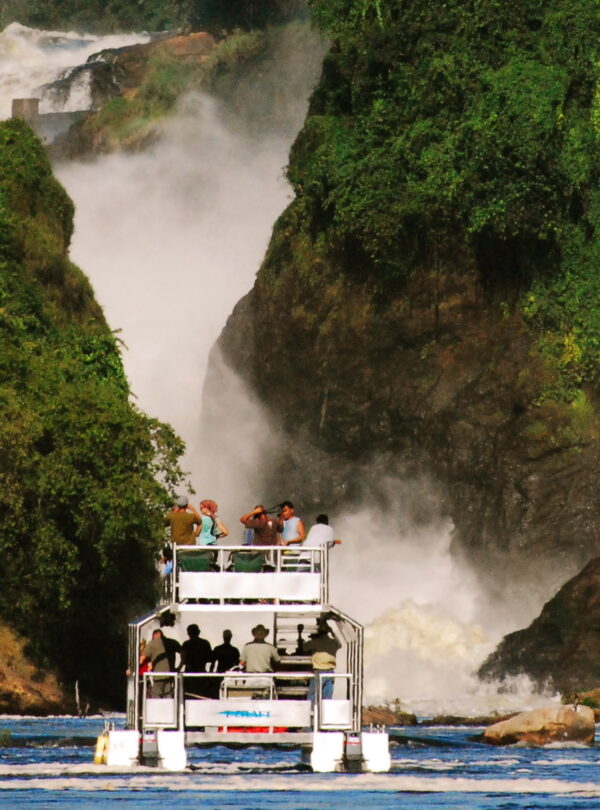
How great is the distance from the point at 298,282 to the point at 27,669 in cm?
2437

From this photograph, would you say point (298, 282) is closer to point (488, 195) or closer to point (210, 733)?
point (488, 195)

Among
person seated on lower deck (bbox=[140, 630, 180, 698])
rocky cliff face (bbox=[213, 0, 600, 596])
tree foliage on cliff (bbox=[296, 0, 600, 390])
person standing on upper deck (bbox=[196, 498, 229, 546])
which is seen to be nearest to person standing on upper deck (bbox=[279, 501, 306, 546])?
person standing on upper deck (bbox=[196, 498, 229, 546])

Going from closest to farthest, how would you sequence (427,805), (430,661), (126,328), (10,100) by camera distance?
1. (427,805)
2. (430,661)
3. (126,328)
4. (10,100)

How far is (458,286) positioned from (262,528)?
36570mm

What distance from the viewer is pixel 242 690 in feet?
149

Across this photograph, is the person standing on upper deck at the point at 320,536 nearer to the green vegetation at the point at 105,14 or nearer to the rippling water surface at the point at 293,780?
the rippling water surface at the point at 293,780

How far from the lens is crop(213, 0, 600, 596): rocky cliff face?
79875 millimetres

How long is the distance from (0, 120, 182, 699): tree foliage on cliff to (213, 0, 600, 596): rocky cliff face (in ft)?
42.8

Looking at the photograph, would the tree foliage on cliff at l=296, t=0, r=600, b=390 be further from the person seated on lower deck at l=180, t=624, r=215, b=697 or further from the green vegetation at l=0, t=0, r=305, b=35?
the person seated on lower deck at l=180, t=624, r=215, b=697

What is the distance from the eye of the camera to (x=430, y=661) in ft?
252

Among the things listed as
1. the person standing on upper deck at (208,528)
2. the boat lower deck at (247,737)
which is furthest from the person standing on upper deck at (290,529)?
the boat lower deck at (247,737)

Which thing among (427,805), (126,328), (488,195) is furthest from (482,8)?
(427,805)

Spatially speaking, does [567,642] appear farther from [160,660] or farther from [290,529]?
[160,660]

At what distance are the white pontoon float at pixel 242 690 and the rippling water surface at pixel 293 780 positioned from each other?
2.44ft
